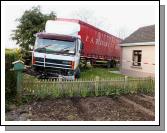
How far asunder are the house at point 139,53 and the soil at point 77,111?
24.5 ft

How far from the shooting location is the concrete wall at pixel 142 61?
1774cm

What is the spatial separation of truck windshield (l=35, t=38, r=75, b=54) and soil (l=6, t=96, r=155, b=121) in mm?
3686

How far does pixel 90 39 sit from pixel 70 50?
24.6 feet

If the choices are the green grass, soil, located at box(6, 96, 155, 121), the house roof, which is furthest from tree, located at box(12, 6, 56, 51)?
soil, located at box(6, 96, 155, 121)

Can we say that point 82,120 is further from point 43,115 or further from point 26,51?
point 26,51

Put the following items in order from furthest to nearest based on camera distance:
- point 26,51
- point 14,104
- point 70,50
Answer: point 26,51 → point 70,50 → point 14,104

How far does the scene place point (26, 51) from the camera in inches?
793

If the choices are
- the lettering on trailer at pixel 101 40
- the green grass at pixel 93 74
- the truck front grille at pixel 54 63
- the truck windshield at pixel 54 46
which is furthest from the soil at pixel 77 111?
the lettering on trailer at pixel 101 40

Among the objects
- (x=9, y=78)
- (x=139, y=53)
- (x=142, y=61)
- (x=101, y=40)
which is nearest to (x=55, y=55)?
(x=9, y=78)

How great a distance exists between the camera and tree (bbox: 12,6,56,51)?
20.5m

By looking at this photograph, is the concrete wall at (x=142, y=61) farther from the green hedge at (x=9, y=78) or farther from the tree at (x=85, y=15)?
the green hedge at (x=9, y=78)

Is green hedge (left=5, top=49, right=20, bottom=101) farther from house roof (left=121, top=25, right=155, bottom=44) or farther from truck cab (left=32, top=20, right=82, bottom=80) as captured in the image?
house roof (left=121, top=25, right=155, bottom=44)

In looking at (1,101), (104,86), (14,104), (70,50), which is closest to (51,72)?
(70,50)

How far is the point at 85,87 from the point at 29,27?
437 inches
